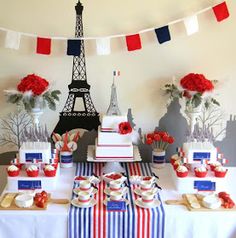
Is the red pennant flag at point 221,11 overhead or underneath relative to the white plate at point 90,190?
overhead

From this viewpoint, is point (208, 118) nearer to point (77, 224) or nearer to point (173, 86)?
point (173, 86)

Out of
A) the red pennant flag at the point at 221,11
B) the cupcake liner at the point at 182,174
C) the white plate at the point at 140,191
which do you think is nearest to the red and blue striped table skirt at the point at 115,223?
the white plate at the point at 140,191

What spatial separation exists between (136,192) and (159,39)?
3.12 ft

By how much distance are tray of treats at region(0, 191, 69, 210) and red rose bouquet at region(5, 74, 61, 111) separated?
0.58m

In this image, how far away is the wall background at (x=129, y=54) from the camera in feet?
8.47

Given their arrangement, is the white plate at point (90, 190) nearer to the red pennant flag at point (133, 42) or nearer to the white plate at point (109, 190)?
the white plate at point (109, 190)

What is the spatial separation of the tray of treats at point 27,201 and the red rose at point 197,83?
3.23ft

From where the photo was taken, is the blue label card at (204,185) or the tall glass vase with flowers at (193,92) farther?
the tall glass vase with flowers at (193,92)

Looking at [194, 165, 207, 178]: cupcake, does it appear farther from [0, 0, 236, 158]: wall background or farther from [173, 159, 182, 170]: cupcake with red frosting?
[0, 0, 236, 158]: wall background

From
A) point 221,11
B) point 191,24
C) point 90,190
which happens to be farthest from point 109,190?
point 221,11

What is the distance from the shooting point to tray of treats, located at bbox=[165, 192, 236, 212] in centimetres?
214

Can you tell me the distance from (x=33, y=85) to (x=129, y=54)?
0.63 m

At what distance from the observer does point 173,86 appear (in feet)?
8.63

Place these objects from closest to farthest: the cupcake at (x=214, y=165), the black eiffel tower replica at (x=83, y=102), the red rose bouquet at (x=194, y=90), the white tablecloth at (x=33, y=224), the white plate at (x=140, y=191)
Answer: the white tablecloth at (x=33, y=224)
the white plate at (x=140, y=191)
the cupcake at (x=214, y=165)
the red rose bouquet at (x=194, y=90)
the black eiffel tower replica at (x=83, y=102)
